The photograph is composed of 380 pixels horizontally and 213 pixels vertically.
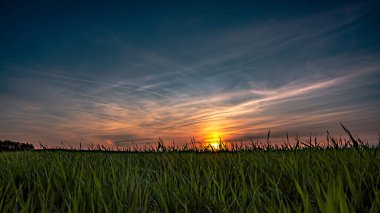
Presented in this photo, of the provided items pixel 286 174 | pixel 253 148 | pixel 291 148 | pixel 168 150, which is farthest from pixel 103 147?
pixel 286 174

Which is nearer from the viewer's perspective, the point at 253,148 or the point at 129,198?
the point at 129,198

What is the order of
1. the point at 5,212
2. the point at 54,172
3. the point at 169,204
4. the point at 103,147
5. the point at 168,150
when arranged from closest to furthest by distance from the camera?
the point at 5,212 → the point at 169,204 → the point at 54,172 → the point at 168,150 → the point at 103,147

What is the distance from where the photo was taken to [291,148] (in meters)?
5.70

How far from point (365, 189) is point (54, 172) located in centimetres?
284

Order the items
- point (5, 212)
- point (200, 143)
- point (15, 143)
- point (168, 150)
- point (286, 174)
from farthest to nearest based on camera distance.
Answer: point (15, 143), point (168, 150), point (200, 143), point (286, 174), point (5, 212)

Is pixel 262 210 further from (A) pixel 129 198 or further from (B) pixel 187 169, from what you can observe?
(B) pixel 187 169

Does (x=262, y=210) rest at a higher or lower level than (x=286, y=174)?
lower

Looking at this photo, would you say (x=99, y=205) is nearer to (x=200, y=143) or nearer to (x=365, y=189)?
(x=365, y=189)

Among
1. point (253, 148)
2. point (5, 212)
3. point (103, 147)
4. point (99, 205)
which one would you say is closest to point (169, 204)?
point (99, 205)

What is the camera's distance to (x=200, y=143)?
18.2ft

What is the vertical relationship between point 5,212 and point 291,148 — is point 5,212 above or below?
below

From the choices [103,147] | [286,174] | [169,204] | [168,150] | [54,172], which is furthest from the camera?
[103,147]

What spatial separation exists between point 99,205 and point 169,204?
427mm

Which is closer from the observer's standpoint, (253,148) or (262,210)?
(262,210)
